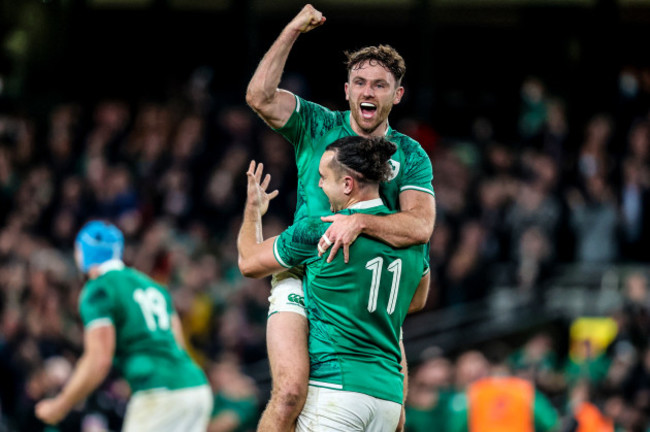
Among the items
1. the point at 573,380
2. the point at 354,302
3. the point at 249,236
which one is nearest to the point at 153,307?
the point at 249,236

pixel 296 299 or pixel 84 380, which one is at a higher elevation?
pixel 296 299

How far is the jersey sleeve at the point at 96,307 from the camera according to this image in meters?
8.29

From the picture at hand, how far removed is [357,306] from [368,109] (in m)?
1.07

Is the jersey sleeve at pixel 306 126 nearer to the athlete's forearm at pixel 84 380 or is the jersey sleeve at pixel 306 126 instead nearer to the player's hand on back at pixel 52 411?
the athlete's forearm at pixel 84 380

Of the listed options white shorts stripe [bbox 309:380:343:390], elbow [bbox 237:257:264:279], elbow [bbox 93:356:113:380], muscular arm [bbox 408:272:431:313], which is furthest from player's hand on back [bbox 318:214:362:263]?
elbow [bbox 93:356:113:380]

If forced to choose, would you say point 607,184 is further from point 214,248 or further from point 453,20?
point 453,20

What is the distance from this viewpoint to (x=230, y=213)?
16859 mm

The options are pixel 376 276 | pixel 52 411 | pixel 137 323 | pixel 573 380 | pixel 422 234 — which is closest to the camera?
pixel 376 276

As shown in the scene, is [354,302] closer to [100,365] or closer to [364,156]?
[364,156]

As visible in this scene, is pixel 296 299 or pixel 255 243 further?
pixel 255 243

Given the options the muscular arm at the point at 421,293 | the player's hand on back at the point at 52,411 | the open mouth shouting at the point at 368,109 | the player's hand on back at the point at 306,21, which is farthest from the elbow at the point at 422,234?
the player's hand on back at the point at 52,411

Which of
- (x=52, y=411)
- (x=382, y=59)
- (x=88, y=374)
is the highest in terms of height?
(x=382, y=59)

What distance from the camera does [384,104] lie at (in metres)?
6.09

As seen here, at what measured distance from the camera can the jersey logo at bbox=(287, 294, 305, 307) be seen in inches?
237
